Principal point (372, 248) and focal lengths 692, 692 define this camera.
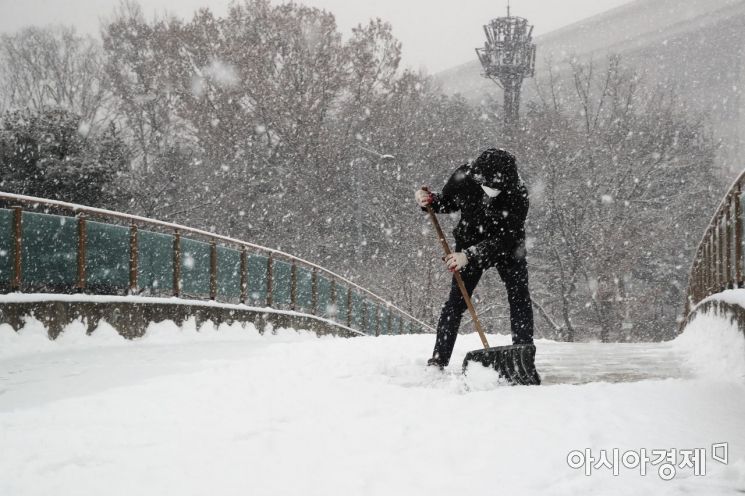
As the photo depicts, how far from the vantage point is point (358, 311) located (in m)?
18.2

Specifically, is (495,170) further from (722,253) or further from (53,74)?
(53,74)

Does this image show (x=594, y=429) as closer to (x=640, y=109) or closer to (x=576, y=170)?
(x=576, y=170)

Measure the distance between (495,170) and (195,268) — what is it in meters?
7.19

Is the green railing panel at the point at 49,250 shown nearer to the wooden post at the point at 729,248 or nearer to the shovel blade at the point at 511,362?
the shovel blade at the point at 511,362

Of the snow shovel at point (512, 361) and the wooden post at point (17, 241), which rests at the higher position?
the wooden post at point (17, 241)

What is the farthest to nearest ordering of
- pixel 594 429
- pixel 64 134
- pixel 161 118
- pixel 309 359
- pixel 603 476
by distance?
pixel 161 118, pixel 64 134, pixel 309 359, pixel 594 429, pixel 603 476

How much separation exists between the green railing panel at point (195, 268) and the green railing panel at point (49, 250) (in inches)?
81.2

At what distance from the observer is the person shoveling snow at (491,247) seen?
14.9 ft

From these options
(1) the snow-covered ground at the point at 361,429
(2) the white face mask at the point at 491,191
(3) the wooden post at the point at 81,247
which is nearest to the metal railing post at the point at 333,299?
(3) the wooden post at the point at 81,247

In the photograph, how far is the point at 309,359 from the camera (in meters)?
6.08

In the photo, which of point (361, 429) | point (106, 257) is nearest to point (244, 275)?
point (106, 257)

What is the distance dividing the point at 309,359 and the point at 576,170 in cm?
3138

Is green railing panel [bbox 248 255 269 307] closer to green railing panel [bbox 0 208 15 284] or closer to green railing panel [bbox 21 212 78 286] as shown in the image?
green railing panel [bbox 21 212 78 286]

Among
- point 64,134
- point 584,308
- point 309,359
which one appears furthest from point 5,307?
point 584,308
